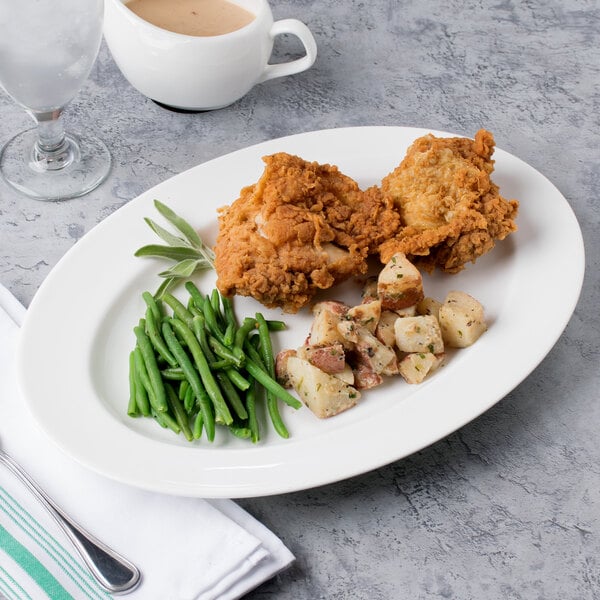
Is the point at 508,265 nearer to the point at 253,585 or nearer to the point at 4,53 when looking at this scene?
A: the point at 253,585

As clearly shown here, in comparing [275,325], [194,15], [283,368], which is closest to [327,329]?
[283,368]

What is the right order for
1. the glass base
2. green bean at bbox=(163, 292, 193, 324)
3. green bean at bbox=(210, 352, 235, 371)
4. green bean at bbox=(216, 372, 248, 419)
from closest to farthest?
green bean at bbox=(216, 372, 248, 419)
green bean at bbox=(210, 352, 235, 371)
green bean at bbox=(163, 292, 193, 324)
the glass base

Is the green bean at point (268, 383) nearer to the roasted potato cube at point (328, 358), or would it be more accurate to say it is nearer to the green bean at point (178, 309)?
the roasted potato cube at point (328, 358)

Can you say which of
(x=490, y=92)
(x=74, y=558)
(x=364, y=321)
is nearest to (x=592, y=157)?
(x=490, y=92)

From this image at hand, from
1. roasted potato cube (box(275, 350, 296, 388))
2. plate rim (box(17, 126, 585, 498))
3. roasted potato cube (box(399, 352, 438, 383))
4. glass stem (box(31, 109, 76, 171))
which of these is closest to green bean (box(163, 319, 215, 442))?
plate rim (box(17, 126, 585, 498))

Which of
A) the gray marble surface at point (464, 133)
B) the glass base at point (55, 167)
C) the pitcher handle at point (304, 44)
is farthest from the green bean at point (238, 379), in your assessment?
the pitcher handle at point (304, 44)

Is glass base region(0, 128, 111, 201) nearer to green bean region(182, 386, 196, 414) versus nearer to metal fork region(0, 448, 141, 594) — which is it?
green bean region(182, 386, 196, 414)
